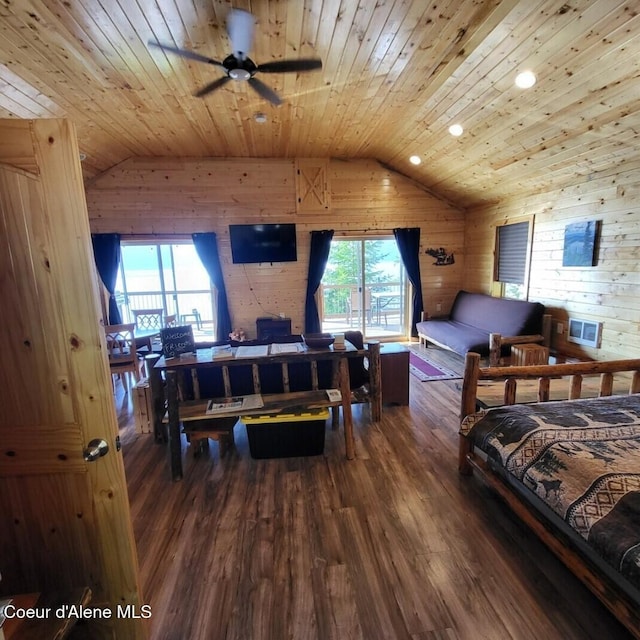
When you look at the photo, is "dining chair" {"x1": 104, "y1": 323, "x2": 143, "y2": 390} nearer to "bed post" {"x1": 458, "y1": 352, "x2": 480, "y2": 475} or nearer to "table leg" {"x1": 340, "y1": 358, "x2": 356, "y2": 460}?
"table leg" {"x1": 340, "y1": 358, "x2": 356, "y2": 460}

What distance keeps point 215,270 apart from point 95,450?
4.70 meters

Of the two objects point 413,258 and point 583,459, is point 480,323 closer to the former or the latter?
point 413,258

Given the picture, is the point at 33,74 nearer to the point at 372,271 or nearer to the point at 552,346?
the point at 372,271

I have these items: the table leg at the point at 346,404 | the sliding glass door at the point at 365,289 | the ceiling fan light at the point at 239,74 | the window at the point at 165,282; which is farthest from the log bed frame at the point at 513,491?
the window at the point at 165,282

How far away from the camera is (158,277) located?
5652mm

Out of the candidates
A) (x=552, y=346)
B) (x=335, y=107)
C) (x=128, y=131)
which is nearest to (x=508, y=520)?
(x=552, y=346)

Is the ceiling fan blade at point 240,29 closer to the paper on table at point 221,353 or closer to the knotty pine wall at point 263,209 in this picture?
the paper on table at point 221,353

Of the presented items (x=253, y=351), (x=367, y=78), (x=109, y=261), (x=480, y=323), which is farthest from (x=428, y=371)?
(x=109, y=261)

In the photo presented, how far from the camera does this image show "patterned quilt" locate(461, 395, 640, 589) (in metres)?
1.25

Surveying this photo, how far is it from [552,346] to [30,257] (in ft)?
17.4

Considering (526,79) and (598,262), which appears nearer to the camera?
(526,79)

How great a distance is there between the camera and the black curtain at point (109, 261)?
5203 mm

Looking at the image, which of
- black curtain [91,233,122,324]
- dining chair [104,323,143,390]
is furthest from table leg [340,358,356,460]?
black curtain [91,233,122,324]

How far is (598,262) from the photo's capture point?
3762 mm
